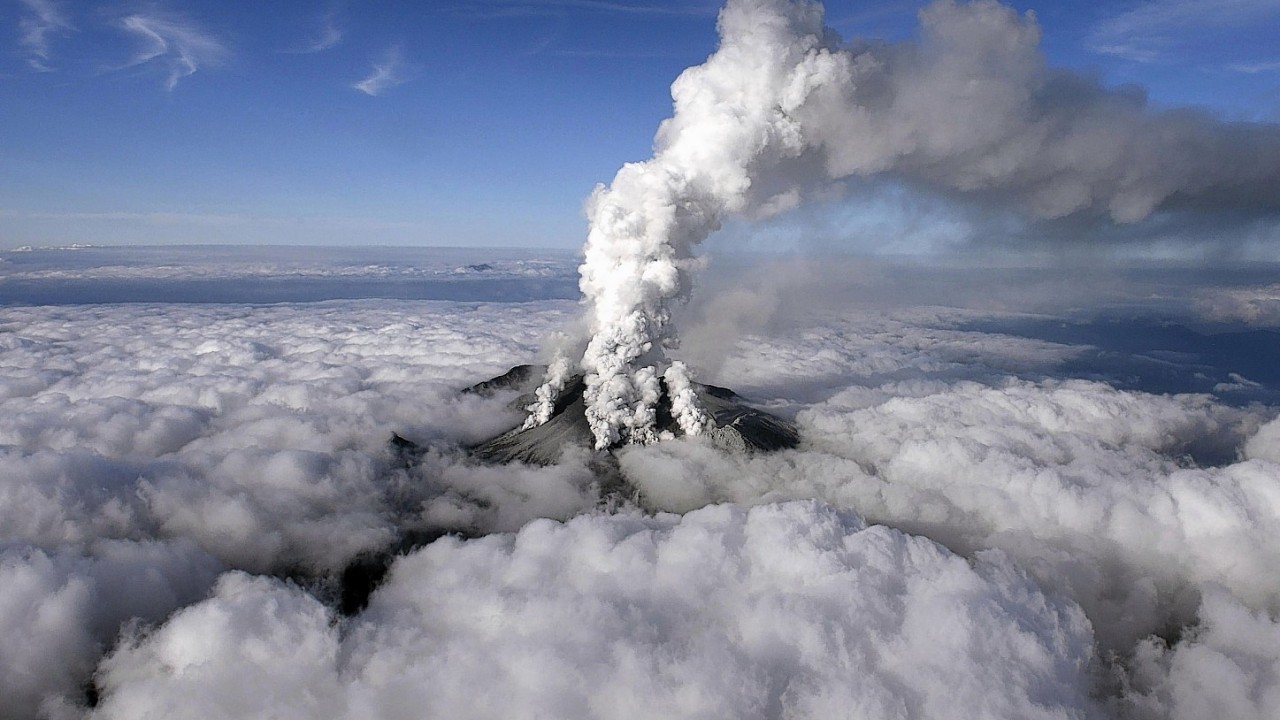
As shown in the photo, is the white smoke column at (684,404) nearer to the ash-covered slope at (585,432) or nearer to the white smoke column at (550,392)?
the ash-covered slope at (585,432)

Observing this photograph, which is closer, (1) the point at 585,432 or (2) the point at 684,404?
(2) the point at 684,404

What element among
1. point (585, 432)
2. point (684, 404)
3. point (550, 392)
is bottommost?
point (585, 432)

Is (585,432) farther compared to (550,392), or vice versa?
(550,392)

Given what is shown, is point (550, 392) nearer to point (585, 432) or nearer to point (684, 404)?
point (585, 432)

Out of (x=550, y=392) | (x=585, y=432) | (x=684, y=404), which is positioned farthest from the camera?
(x=550, y=392)

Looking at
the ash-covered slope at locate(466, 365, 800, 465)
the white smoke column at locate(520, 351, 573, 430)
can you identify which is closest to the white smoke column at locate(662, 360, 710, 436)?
the ash-covered slope at locate(466, 365, 800, 465)

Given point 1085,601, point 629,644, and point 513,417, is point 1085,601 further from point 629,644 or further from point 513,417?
point 513,417

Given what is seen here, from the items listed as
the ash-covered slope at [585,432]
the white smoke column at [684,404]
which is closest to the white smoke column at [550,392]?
the ash-covered slope at [585,432]

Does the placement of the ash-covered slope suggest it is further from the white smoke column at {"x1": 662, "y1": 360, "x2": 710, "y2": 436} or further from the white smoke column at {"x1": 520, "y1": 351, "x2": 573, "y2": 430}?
the white smoke column at {"x1": 662, "y1": 360, "x2": 710, "y2": 436}

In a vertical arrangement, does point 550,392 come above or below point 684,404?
below

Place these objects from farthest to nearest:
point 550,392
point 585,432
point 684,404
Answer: point 550,392, point 585,432, point 684,404

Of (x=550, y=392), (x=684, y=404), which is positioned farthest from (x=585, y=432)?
(x=684, y=404)
